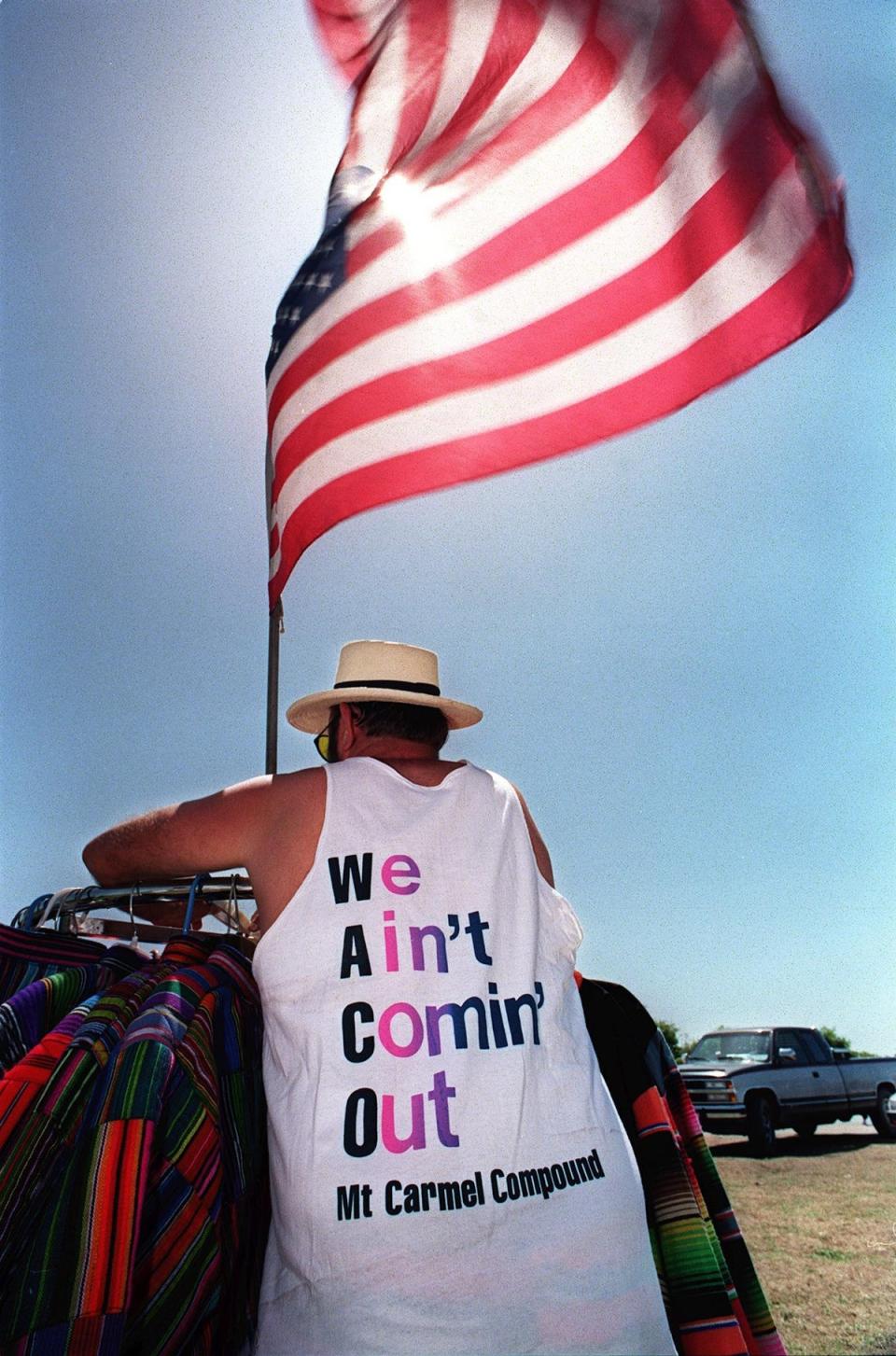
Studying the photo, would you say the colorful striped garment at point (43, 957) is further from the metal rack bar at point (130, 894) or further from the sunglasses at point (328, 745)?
the sunglasses at point (328, 745)

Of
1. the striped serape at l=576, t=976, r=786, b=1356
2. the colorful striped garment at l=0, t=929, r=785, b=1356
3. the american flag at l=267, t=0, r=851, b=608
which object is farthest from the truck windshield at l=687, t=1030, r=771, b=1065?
the colorful striped garment at l=0, t=929, r=785, b=1356

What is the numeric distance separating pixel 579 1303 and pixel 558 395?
3.19 m

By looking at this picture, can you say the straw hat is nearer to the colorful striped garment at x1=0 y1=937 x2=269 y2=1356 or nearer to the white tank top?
the white tank top

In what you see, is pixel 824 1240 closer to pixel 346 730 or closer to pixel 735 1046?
pixel 346 730

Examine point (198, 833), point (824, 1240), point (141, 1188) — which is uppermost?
point (198, 833)

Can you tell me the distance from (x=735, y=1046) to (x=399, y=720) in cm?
1421

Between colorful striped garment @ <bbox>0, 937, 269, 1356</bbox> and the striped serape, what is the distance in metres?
0.79

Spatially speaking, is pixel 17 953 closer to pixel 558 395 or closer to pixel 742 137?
pixel 558 395

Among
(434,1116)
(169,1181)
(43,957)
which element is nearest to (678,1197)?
(434,1116)

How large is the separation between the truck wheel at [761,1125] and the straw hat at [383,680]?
42.5 ft

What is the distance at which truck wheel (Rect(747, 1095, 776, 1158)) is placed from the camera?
533 inches

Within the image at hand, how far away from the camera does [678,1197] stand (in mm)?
2113

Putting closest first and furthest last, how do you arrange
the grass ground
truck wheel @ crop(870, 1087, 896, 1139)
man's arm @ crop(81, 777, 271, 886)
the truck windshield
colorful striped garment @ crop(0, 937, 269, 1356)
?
colorful striped garment @ crop(0, 937, 269, 1356), man's arm @ crop(81, 777, 271, 886), the grass ground, the truck windshield, truck wheel @ crop(870, 1087, 896, 1139)

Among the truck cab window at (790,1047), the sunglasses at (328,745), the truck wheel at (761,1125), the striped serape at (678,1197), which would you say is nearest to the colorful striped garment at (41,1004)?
the sunglasses at (328,745)
